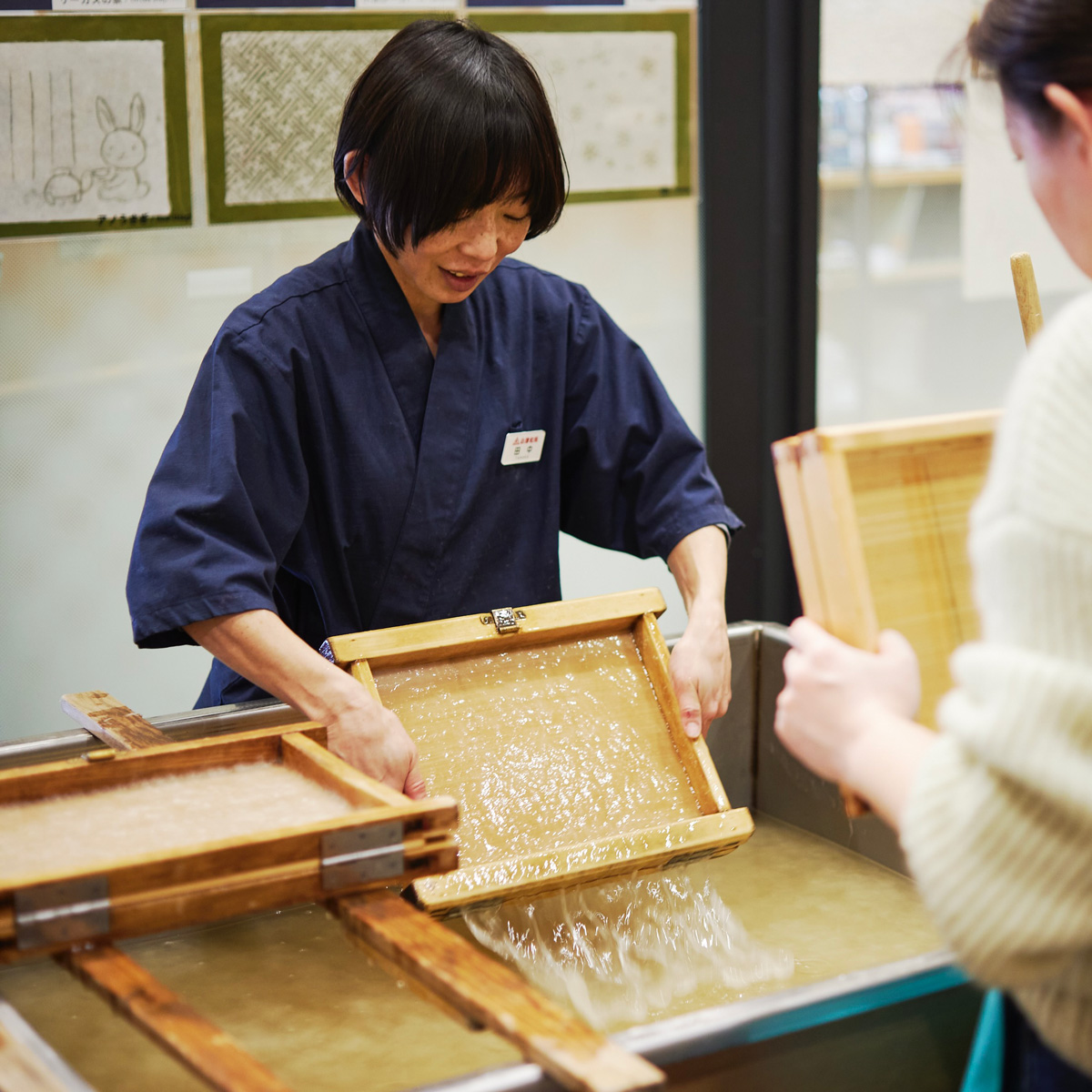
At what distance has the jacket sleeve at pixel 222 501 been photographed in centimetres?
147

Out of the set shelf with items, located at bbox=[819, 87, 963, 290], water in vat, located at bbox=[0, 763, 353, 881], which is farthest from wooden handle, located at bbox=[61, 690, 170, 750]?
shelf with items, located at bbox=[819, 87, 963, 290]

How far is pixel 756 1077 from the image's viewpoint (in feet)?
3.34

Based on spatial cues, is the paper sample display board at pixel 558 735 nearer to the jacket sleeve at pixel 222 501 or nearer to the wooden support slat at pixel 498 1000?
the jacket sleeve at pixel 222 501

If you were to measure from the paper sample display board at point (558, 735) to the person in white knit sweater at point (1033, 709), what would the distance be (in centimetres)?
70

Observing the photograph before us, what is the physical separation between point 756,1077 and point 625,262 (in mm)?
2087

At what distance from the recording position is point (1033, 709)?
27.1 inches

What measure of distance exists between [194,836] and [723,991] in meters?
0.70

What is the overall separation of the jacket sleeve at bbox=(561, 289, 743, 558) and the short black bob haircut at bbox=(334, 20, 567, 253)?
360 mm

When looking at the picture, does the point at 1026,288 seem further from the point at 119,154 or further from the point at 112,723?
the point at 119,154

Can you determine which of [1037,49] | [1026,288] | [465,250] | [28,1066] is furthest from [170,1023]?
[1026,288]

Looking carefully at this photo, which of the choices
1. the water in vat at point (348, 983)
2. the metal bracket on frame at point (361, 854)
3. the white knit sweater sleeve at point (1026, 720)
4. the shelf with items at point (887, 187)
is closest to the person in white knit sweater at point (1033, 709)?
the white knit sweater sleeve at point (1026, 720)

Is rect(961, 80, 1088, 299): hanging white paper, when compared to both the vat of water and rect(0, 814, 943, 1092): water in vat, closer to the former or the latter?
the vat of water

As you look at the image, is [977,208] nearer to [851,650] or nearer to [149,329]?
[149,329]

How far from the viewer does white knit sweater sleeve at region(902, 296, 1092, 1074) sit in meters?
0.69
